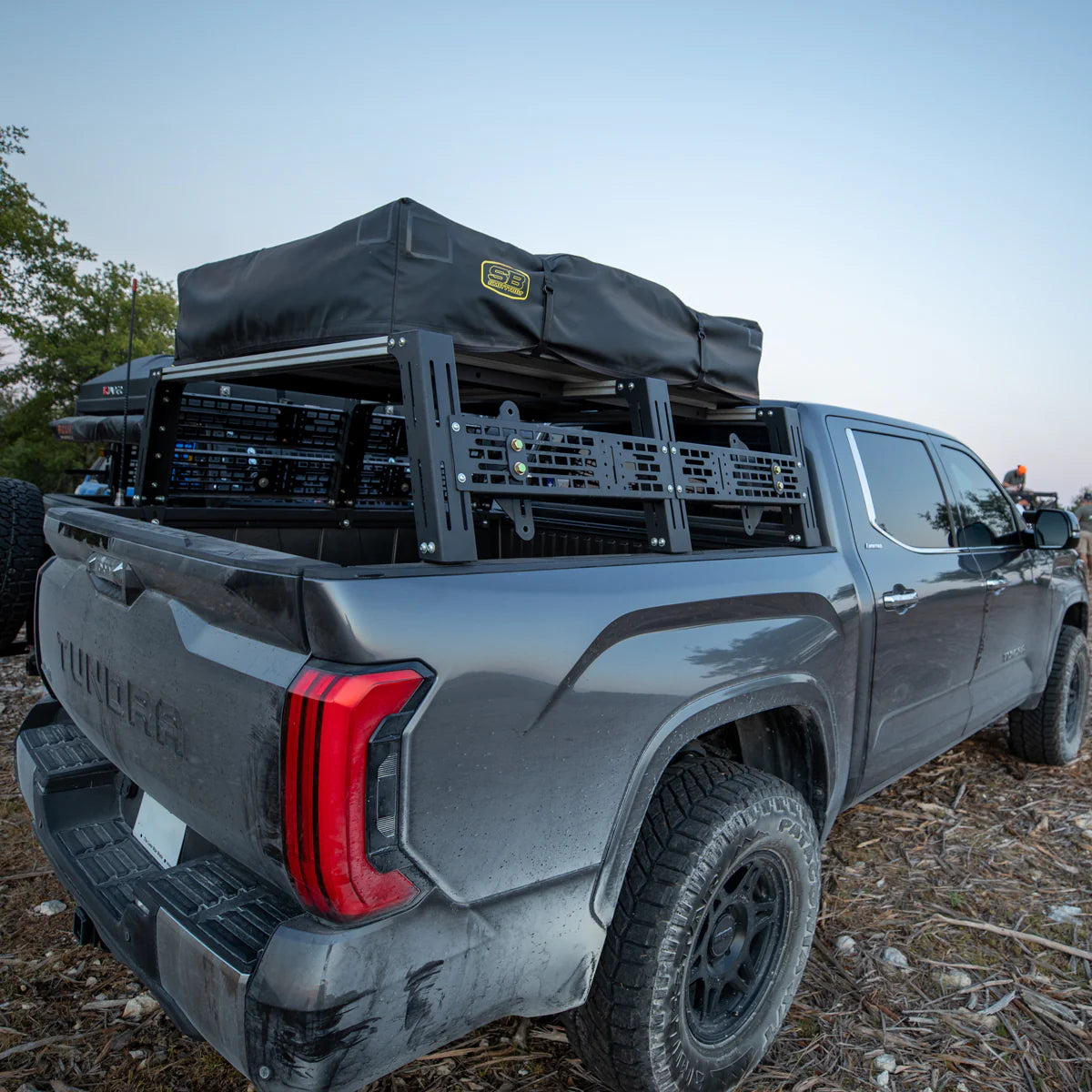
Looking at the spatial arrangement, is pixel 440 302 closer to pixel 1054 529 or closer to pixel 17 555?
pixel 17 555

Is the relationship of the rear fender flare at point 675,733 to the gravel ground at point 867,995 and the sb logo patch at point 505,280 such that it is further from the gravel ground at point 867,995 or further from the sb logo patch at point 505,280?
the sb logo patch at point 505,280

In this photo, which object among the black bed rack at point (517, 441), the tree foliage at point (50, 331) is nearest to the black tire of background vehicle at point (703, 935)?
the black bed rack at point (517, 441)

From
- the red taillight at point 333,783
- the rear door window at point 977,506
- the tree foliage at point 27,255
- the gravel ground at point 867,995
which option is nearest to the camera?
the red taillight at point 333,783

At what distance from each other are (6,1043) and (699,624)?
88.9 inches

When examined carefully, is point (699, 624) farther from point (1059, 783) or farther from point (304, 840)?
point (1059, 783)

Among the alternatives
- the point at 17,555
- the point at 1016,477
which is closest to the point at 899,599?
the point at 17,555

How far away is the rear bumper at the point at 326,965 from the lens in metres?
1.32

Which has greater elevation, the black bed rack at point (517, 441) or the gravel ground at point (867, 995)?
the black bed rack at point (517, 441)

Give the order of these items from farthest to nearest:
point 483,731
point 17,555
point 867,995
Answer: point 17,555 < point 867,995 < point 483,731

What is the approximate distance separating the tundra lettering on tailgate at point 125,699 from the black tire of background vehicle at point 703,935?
1.10 meters

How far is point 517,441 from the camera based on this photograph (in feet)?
5.72

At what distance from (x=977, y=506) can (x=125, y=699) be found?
3.64 metres

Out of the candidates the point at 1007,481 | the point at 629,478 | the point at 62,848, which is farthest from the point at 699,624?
the point at 1007,481

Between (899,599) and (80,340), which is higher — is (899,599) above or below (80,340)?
below
